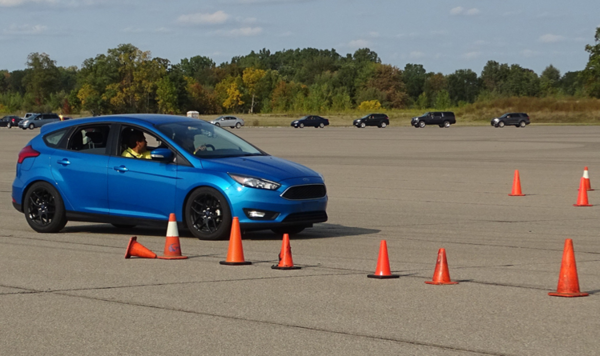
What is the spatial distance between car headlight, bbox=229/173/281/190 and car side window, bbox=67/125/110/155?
231 centimetres

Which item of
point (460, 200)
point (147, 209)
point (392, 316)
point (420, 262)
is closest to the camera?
point (392, 316)

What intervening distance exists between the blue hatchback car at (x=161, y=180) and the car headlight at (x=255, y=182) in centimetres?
1

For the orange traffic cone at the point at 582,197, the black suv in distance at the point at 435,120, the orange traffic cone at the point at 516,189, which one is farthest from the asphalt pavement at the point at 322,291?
the black suv in distance at the point at 435,120

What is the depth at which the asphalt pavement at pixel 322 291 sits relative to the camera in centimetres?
615

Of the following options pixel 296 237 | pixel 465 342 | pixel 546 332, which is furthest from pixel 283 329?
pixel 296 237

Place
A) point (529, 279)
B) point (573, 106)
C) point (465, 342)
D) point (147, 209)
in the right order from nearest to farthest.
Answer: point (465, 342), point (529, 279), point (147, 209), point (573, 106)

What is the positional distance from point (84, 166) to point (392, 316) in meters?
6.79

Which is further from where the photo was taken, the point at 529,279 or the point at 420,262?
the point at 420,262

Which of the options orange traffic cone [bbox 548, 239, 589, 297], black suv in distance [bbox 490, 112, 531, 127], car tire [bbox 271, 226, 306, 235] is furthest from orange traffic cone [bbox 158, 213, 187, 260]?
black suv in distance [bbox 490, 112, 531, 127]

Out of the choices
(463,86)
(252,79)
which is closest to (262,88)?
(252,79)

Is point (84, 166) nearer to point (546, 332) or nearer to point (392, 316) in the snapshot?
point (392, 316)

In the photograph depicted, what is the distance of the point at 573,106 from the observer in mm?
114250

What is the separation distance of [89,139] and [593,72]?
465 ft

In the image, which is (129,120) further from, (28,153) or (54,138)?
(28,153)
